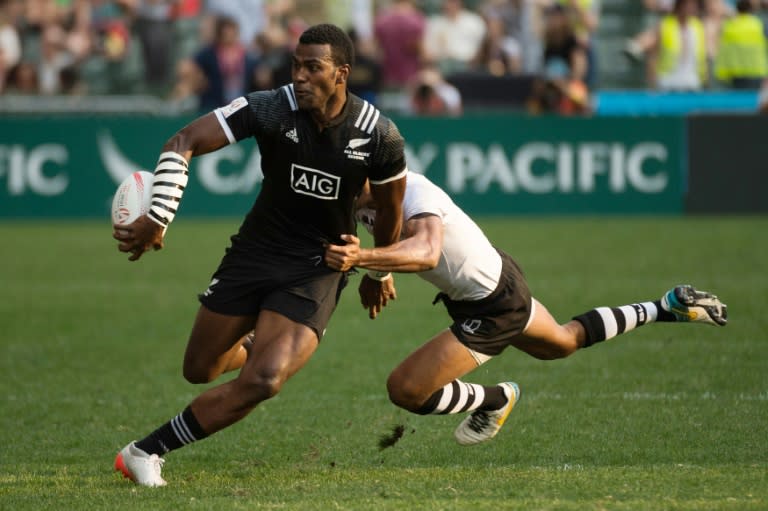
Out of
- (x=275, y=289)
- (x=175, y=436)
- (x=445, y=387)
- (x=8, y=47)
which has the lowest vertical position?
(x=8, y=47)

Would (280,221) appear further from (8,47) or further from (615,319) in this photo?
(8,47)

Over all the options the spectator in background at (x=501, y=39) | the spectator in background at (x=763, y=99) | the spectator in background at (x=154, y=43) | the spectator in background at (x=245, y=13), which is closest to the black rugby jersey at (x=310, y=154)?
the spectator in background at (x=763, y=99)

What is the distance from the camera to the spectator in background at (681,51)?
2058cm

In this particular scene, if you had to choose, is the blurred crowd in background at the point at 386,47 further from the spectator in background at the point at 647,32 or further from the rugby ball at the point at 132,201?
the rugby ball at the point at 132,201

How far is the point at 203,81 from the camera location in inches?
829

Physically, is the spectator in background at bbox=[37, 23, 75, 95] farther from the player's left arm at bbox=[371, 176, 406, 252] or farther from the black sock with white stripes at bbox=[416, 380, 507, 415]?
the player's left arm at bbox=[371, 176, 406, 252]

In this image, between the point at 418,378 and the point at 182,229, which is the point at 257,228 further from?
the point at 182,229

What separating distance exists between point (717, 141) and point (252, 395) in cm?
1363

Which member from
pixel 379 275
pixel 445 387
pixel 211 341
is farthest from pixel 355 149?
pixel 445 387

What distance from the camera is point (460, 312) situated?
24.4 ft

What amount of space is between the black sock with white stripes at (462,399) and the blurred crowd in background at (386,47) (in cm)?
1234

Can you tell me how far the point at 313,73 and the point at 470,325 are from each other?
1.61 m

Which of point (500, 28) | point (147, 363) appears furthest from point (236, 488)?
point (500, 28)

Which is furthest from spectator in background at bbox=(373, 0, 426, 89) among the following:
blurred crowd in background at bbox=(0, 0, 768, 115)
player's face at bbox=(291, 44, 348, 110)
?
player's face at bbox=(291, 44, 348, 110)
